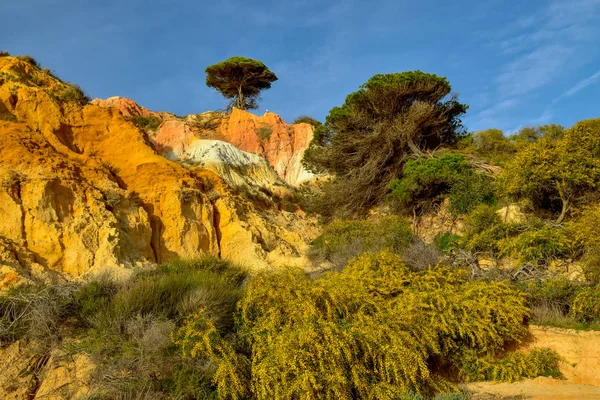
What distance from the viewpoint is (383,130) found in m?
23.9

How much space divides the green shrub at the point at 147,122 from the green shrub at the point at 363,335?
88.5ft

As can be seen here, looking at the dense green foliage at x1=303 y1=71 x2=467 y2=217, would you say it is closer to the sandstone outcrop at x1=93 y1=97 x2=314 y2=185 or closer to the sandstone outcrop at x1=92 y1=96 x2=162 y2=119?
the sandstone outcrop at x1=93 y1=97 x2=314 y2=185

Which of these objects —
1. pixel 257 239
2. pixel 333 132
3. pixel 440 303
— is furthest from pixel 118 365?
pixel 333 132

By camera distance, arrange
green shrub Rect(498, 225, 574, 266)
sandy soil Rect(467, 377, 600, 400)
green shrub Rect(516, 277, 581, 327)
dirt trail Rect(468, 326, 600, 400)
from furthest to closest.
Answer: green shrub Rect(498, 225, 574, 266), green shrub Rect(516, 277, 581, 327), dirt trail Rect(468, 326, 600, 400), sandy soil Rect(467, 377, 600, 400)

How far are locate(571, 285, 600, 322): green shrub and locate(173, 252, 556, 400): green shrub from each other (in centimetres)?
124

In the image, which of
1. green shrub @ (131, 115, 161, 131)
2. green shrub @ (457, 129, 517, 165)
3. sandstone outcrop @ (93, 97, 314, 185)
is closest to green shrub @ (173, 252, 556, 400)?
green shrub @ (457, 129, 517, 165)

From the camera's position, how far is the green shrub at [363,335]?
6.38 meters

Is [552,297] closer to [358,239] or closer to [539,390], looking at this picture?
[539,390]

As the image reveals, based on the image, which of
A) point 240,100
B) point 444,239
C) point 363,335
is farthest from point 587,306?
point 240,100

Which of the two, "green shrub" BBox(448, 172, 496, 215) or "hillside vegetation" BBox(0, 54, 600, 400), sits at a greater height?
"green shrub" BBox(448, 172, 496, 215)

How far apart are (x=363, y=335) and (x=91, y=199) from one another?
37.9 ft

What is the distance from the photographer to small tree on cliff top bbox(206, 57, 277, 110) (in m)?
40.7

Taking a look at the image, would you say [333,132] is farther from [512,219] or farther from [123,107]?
[123,107]

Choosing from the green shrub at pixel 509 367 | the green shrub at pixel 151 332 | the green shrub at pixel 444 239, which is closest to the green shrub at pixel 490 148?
the green shrub at pixel 444 239
